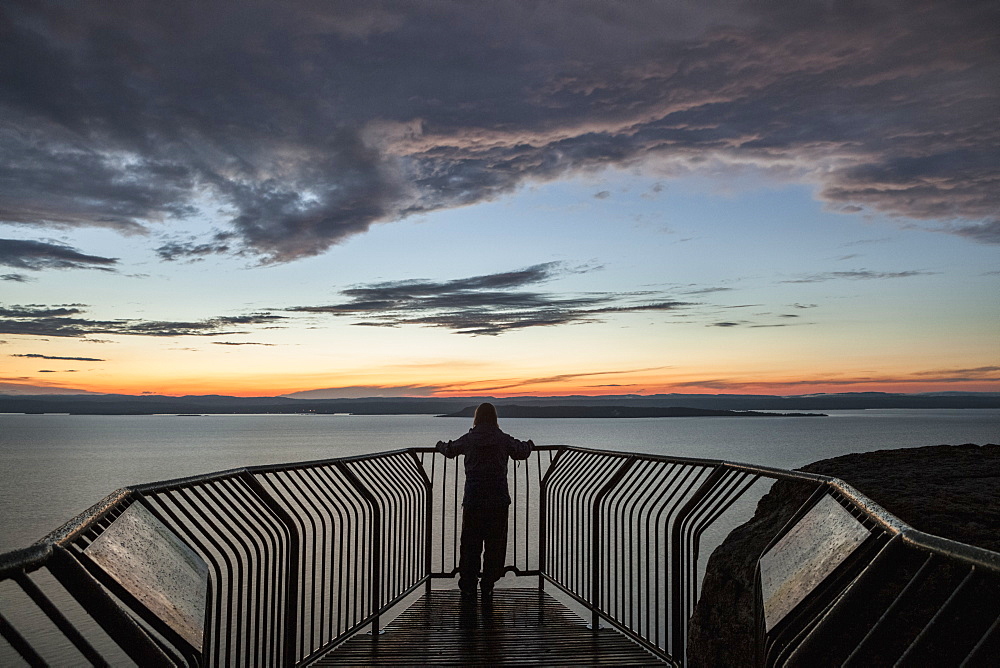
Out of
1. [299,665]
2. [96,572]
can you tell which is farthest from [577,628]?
[96,572]

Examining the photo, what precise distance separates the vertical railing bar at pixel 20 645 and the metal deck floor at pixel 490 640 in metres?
4.04

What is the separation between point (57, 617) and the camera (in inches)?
76.3

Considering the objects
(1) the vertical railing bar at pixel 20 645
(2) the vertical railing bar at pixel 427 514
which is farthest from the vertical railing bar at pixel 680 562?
(1) the vertical railing bar at pixel 20 645

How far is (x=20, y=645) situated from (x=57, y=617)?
365 millimetres

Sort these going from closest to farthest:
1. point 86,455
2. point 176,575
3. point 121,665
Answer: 1. point 176,575
2. point 121,665
3. point 86,455

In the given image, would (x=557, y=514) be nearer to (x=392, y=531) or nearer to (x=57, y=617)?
(x=392, y=531)

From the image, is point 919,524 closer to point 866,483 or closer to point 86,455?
point 866,483

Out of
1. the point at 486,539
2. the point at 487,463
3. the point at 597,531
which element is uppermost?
the point at 487,463

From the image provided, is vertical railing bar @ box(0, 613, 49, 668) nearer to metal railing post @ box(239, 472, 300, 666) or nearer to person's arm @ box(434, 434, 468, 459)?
metal railing post @ box(239, 472, 300, 666)

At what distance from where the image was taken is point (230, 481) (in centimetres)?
429

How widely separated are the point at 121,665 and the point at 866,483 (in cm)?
1921

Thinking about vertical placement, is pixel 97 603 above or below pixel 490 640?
above

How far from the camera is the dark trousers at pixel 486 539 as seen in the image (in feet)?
23.9

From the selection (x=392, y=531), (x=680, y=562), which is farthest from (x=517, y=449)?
(x=680, y=562)
